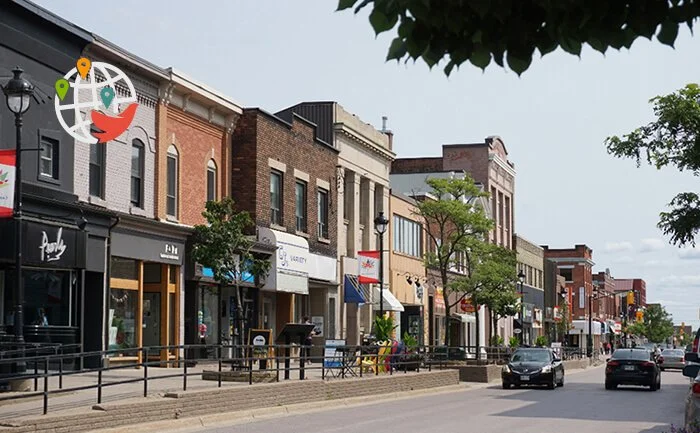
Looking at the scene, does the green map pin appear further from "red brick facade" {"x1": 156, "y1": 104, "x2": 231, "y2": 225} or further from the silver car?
the silver car

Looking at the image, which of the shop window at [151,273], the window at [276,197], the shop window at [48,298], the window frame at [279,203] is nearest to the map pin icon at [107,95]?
the shop window at [48,298]

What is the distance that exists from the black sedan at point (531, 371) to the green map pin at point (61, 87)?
19025 mm

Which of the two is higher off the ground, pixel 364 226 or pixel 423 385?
pixel 364 226

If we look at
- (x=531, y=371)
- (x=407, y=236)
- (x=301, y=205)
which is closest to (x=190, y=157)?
(x=301, y=205)

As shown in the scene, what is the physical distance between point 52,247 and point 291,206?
16.0m

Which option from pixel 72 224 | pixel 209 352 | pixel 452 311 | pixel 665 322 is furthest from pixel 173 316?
pixel 665 322

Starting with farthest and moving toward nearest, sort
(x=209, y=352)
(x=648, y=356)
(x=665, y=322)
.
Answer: (x=665, y=322) < (x=648, y=356) < (x=209, y=352)

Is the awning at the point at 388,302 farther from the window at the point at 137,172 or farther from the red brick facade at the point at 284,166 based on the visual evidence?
the window at the point at 137,172

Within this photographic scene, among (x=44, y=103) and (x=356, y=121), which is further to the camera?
(x=356, y=121)

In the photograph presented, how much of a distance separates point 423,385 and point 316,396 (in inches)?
356

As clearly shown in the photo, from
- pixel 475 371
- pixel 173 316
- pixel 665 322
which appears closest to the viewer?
pixel 173 316

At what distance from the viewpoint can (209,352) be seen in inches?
1439

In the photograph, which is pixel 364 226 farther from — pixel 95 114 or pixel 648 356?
pixel 95 114

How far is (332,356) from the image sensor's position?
2988cm
